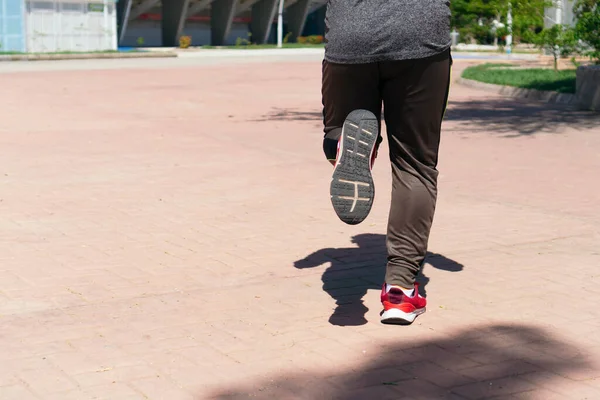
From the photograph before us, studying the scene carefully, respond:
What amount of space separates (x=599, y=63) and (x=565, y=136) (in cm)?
636

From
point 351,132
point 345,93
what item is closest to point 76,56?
point 345,93

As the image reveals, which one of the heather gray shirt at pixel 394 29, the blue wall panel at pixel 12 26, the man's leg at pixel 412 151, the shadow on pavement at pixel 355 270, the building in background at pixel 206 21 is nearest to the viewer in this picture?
the heather gray shirt at pixel 394 29

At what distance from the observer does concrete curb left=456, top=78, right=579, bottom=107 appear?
57.8 ft

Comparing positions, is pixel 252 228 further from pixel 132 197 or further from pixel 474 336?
pixel 474 336

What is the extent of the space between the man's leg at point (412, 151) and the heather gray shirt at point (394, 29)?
0.08 meters

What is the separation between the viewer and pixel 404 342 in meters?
4.57

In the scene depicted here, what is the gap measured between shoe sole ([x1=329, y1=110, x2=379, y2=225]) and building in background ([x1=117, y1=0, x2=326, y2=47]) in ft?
151

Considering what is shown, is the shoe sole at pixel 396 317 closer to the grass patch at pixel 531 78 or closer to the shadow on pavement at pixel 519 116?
the shadow on pavement at pixel 519 116

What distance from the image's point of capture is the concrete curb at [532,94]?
1761 centimetres

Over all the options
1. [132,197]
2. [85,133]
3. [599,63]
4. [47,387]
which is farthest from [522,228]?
[599,63]

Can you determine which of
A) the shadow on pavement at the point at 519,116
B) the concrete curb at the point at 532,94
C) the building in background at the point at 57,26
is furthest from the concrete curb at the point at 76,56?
the shadow on pavement at the point at 519,116

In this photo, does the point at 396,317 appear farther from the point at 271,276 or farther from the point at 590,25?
the point at 590,25

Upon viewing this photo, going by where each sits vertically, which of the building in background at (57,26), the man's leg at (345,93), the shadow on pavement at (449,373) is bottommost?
the building in background at (57,26)

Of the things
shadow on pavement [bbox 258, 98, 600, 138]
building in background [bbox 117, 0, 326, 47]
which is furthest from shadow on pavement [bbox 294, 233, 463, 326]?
building in background [bbox 117, 0, 326, 47]
